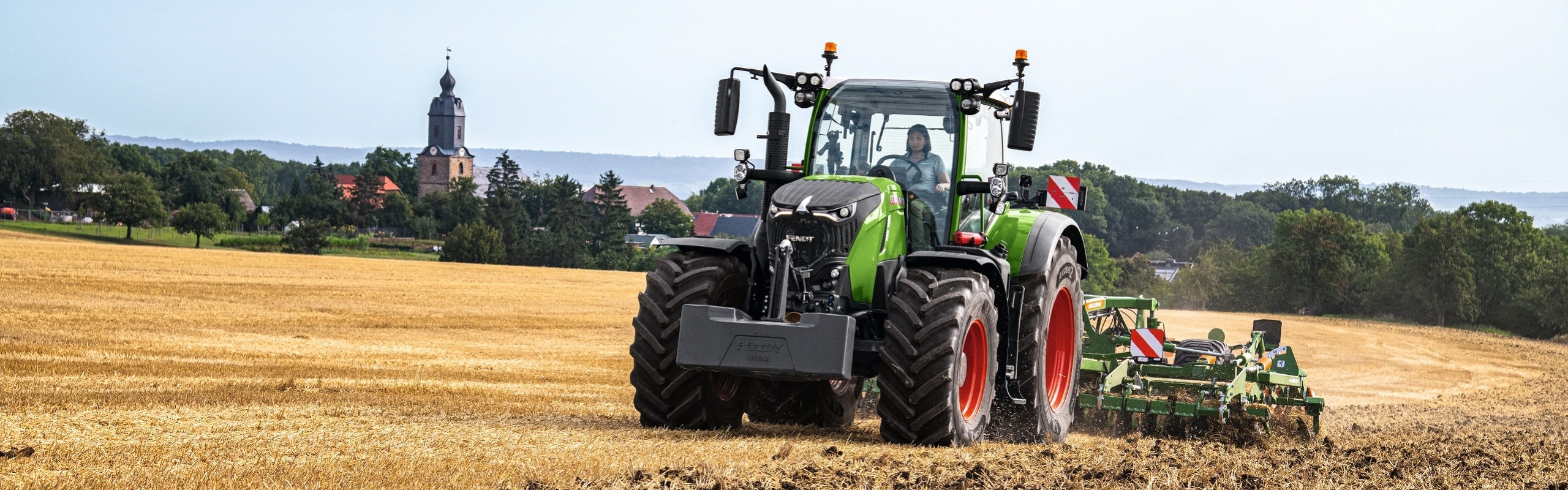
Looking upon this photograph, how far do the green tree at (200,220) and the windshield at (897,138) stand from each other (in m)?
67.0

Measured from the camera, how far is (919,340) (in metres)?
8.02

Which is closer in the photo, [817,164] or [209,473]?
[209,473]

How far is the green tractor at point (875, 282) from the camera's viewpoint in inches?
315

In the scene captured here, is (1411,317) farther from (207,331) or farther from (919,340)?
(919,340)

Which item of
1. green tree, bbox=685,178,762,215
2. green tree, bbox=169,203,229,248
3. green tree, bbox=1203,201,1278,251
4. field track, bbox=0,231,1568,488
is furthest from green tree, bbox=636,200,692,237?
field track, bbox=0,231,1568,488

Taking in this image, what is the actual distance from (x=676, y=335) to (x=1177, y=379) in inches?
217

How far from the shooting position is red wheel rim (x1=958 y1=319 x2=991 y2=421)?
880cm

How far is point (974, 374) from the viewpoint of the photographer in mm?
8992

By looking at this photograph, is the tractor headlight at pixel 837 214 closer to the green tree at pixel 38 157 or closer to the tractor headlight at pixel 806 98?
the tractor headlight at pixel 806 98

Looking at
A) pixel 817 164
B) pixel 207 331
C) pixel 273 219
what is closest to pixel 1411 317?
pixel 207 331

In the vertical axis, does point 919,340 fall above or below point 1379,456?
above

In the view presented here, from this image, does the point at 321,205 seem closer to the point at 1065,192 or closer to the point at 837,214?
the point at 1065,192

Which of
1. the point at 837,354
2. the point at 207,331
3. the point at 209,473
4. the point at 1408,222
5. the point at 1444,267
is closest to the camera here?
the point at 209,473

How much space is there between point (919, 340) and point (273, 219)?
301 ft
